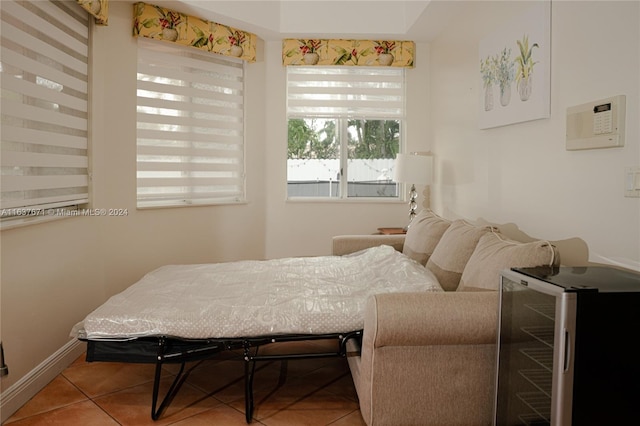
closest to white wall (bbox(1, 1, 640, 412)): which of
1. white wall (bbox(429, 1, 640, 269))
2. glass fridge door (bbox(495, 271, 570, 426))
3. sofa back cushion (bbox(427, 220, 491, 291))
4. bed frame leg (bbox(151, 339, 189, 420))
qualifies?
white wall (bbox(429, 1, 640, 269))

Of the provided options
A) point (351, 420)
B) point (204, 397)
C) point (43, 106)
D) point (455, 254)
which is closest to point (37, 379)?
point (204, 397)

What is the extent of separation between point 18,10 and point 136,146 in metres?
1.48

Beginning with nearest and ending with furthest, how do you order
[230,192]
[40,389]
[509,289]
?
[509,289]
[40,389]
[230,192]

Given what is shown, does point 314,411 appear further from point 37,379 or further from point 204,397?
point 37,379

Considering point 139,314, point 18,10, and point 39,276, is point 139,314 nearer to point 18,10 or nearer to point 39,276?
point 39,276

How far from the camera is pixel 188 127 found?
14.3 feet

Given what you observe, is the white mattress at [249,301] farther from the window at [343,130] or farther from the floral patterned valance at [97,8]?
the window at [343,130]

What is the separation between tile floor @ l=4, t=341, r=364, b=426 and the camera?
7.92 ft

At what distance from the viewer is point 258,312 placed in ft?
7.78

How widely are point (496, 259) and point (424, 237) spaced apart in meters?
1.02

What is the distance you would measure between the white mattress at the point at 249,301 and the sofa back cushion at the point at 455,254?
0.42 feet

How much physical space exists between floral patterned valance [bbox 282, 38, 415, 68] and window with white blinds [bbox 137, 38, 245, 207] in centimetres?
54

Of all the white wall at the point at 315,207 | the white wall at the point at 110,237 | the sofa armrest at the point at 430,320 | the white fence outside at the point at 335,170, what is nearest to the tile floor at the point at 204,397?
the white wall at the point at 110,237

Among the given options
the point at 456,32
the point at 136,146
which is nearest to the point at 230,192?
the point at 136,146
